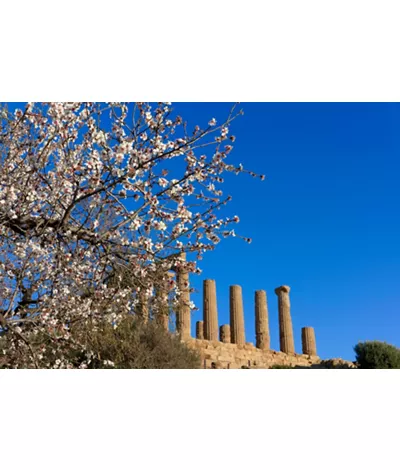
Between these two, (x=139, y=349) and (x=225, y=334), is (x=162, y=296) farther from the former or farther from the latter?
(x=225, y=334)

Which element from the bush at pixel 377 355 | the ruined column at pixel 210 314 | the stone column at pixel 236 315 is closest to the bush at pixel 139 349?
the bush at pixel 377 355

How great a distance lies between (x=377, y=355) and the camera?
26.4 meters

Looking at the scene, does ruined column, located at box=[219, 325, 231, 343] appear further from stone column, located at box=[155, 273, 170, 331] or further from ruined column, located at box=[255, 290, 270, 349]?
stone column, located at box=[155, 273, 170, 331]

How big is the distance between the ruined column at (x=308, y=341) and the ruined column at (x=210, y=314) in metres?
7.86

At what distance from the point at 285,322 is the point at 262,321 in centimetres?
198

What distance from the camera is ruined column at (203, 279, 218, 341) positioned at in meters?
31.2

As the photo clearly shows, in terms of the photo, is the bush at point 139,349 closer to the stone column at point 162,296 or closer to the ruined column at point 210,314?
the stone column at point 162,296

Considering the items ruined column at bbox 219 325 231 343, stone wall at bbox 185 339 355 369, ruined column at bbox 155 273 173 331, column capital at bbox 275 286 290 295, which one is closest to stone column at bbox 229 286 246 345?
stone wall at bbox 185 339 355 369

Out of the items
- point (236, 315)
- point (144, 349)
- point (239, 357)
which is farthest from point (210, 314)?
point (144, 349)

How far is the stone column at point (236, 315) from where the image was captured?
32406 mm
